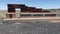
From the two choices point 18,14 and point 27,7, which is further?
point 27,7

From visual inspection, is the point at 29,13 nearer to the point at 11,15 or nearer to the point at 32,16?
the point at 32,16

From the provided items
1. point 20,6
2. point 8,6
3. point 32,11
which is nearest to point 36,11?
point 32,11

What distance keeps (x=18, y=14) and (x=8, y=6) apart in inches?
222

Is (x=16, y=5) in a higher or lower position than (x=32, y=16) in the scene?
higher

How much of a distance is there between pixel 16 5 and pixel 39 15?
9707 millimetres

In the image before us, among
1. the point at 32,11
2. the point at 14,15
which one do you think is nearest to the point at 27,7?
the point at 32,11

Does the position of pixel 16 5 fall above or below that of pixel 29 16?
above

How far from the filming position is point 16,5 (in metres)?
65.6

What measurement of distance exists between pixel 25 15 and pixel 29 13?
1737 mm

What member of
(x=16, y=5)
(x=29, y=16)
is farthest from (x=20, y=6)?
(x=29, y=16)

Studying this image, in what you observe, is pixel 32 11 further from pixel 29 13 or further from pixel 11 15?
pixel 11 15

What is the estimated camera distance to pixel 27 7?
6669 cm

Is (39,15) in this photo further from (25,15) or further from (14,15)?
(14,15)

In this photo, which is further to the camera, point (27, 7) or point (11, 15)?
point (27, 7)
